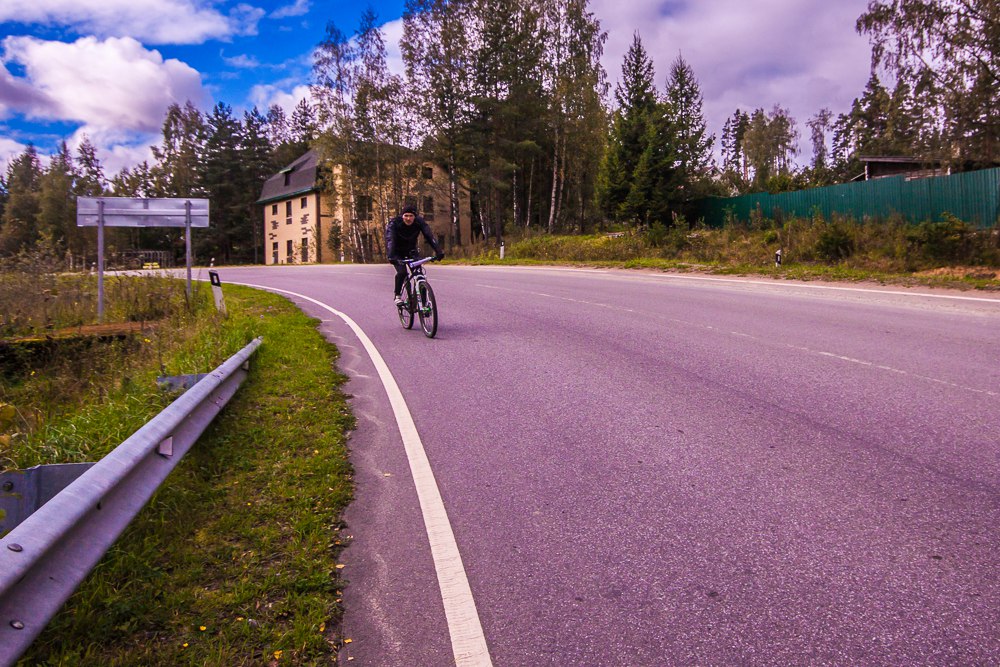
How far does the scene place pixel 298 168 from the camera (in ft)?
194

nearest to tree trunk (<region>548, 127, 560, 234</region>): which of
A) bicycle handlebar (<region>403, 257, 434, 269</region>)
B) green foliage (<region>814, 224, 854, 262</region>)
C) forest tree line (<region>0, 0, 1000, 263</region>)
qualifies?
forest tree line (<region>0, 0, 1000, 263</region>)

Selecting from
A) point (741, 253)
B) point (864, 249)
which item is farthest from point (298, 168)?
point (864, 249)

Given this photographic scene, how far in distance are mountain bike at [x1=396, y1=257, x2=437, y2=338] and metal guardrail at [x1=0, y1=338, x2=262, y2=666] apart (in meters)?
→ 5.85

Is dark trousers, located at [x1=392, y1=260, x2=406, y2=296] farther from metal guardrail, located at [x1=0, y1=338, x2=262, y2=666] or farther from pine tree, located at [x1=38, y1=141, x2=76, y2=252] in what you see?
pine tree, located at [x1=38, y1=141, x2=76, y2=252]

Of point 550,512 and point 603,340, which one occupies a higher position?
point 603,340

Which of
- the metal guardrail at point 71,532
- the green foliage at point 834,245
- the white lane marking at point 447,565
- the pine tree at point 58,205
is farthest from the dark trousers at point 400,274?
the pine tree at point 58,205

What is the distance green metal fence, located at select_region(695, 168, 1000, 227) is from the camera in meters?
20.6

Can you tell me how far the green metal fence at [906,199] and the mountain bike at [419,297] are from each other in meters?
17.0

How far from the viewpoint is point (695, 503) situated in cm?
373

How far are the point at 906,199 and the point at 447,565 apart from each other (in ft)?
83.6

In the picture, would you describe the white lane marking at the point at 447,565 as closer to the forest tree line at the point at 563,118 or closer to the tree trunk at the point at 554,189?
the forest tree line at the point at 563,118

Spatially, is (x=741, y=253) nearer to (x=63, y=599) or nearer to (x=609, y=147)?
(x=609, y=147)

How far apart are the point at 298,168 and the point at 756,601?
61.3 m

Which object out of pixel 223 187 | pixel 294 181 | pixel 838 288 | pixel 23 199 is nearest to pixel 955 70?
pixel 838 288
